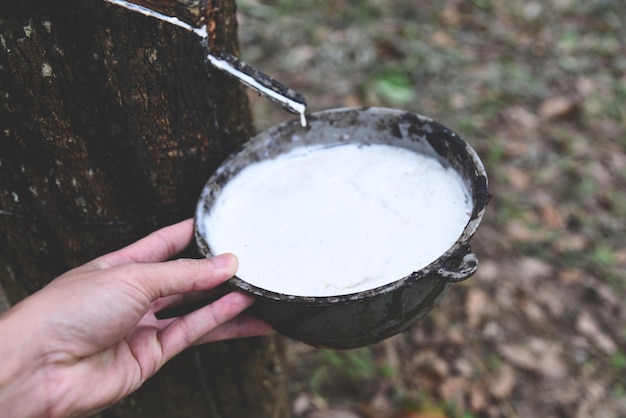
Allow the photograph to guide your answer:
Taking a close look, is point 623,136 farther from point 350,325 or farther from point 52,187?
point 52,187

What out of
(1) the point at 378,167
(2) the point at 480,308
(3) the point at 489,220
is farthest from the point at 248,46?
(1) the point at 378,167

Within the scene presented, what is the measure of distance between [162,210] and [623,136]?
10.6ft

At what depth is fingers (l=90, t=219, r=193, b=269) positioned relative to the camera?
160 centimetres

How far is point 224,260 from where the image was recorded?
4.80ft

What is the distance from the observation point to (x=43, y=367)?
1322 millimetres

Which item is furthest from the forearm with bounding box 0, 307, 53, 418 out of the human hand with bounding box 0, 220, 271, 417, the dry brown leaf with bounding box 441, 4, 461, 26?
the dry brown leaf with bounding box 441, 4, 461, 26

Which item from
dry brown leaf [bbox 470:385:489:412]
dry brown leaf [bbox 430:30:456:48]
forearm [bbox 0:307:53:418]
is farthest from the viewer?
dry brown leaf [bbox 430:30:456:48]

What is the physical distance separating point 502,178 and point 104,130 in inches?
103

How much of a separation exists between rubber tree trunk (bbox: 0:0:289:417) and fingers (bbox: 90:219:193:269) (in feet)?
0.37

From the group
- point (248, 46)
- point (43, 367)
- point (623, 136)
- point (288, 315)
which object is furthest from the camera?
point (248, 46)

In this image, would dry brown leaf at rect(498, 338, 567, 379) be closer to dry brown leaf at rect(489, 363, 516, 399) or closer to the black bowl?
dry brown leaf at rect(489, 363, 516, 399)

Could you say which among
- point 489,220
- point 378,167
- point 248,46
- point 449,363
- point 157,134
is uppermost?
point 157,134

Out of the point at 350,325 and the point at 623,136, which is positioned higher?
the point at 350,325

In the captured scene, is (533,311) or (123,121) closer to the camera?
→ (123,121)
